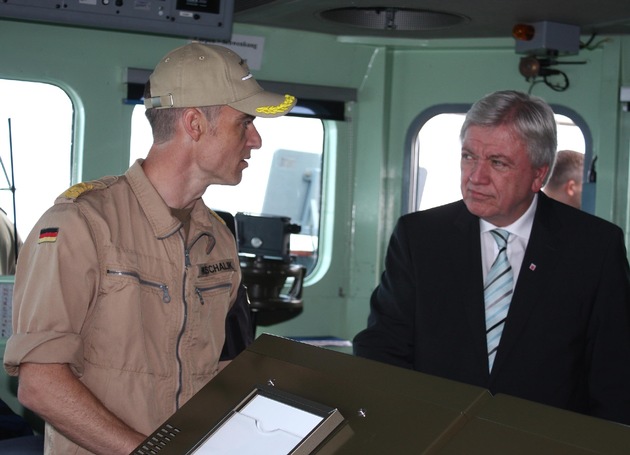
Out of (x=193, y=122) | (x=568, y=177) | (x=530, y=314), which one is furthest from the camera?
(x=568, y=177)

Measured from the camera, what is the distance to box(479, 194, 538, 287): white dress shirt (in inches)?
107

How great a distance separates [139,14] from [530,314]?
2351mm

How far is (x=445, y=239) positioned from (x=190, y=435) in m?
1.41

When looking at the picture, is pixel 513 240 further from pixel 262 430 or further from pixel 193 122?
pixel 262 430

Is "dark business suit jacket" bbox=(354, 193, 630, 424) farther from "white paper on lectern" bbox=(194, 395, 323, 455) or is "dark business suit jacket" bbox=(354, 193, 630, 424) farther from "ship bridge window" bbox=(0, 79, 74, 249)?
"ship bridge window" bbox=(0, 79, 74, 249)

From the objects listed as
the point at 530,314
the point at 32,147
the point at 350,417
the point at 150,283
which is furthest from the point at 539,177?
the point at 32,147

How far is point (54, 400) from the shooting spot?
197 cm

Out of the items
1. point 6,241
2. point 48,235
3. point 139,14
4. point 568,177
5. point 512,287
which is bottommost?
point 6,241

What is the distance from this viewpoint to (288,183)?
5.54m

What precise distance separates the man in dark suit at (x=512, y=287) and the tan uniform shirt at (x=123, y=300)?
61 cm

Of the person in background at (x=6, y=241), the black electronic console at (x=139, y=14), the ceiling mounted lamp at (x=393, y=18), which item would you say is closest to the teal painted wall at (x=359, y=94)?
the ceiling mounted lamp at (x=393, y=18)

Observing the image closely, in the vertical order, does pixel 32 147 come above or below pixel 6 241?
above

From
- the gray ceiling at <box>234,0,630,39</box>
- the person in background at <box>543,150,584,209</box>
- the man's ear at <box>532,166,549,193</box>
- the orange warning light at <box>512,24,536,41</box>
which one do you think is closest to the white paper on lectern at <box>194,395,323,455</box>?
the man's ear at <box>532,166,549,193</box>

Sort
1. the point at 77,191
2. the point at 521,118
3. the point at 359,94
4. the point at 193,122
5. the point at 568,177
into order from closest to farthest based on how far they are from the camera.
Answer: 1. the point at 77,191
2. the point at 193,122
3. the point at 521,118
4. the point at 568,177
5. the point at 359,94
